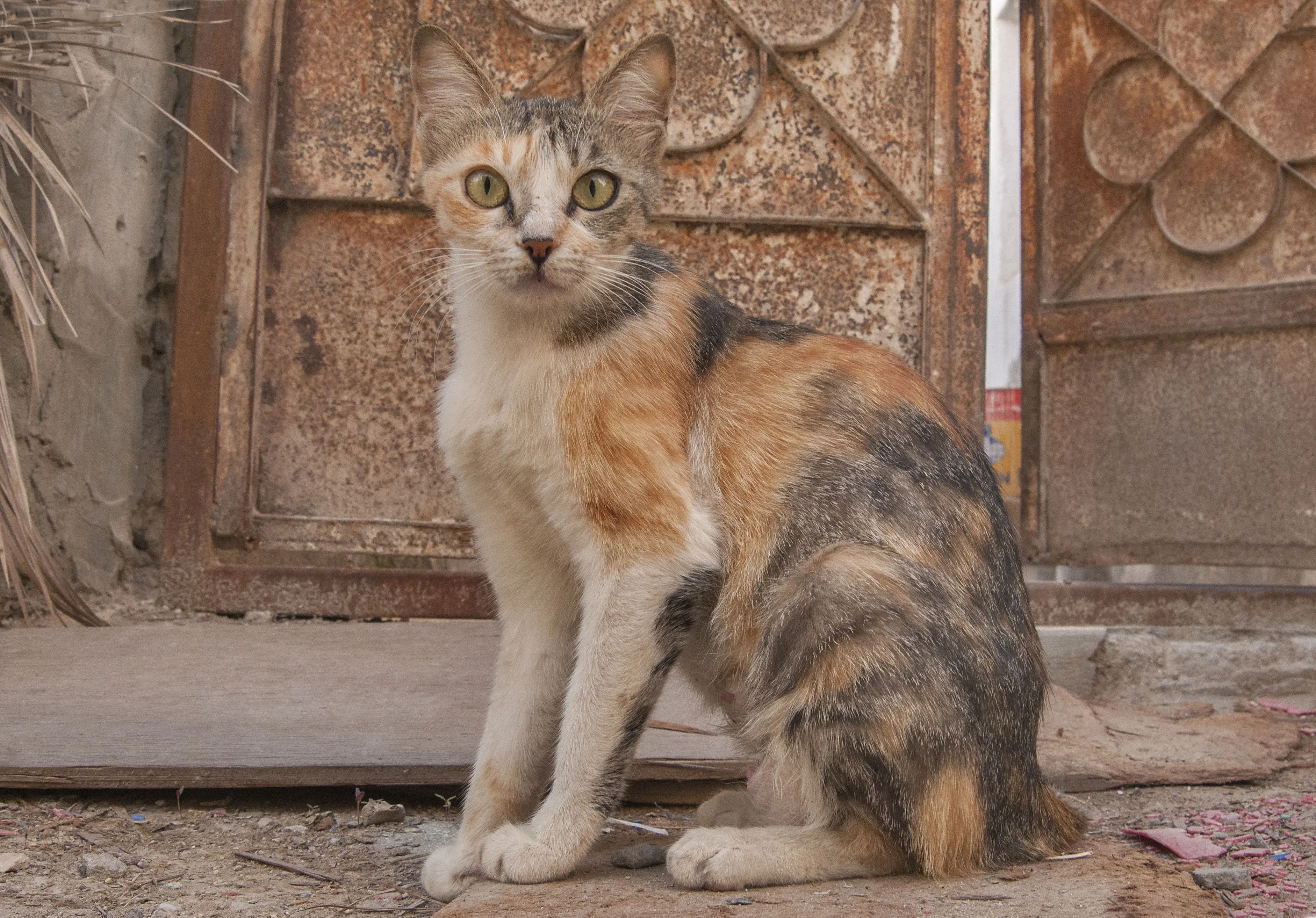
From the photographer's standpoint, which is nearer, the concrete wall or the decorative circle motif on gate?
the concrete wall

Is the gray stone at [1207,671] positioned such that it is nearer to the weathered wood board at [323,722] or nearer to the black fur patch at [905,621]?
the weathered wood board at [323,722]

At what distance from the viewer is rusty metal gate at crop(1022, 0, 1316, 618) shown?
16.4 feet

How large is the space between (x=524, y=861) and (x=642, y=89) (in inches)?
71.6

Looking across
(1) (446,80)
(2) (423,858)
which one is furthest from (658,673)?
(1) (446,80)

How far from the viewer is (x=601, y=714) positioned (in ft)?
7.57

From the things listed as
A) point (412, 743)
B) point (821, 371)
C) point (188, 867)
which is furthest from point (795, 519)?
point (188, 867)

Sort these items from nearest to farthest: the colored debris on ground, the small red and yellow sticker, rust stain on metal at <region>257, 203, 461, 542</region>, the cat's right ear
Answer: the colored debris on ground → the cat's right ear → rust stain on metal at <region>257, 203, 461, 542</region> → the small red and yellow sticker

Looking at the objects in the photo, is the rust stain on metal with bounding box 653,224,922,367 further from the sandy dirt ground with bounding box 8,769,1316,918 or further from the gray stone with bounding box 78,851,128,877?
the gray stone with bounding box 78,851,128,877

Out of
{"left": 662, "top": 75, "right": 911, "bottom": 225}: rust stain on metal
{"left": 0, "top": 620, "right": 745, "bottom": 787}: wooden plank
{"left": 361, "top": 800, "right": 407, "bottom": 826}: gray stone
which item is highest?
{"left": 662, "top": 75, "right": 911, "bottom": 225}: rust stain on metal

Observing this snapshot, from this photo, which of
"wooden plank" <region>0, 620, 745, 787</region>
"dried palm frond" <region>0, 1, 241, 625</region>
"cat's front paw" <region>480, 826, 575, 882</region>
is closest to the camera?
"cat's front paw" <region>480, 826, 575, 882</region>

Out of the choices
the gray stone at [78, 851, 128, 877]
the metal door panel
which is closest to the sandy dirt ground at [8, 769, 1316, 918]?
the gray stone at [78, 851, 128, 877]

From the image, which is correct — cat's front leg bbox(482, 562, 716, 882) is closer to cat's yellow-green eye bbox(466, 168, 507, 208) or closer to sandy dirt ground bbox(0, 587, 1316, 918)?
sandy dirt ground bbox(0, 587, 1316, 918)

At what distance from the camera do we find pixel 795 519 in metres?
2.46

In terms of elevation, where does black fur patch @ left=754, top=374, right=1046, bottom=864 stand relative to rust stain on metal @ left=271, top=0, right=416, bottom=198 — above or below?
below
